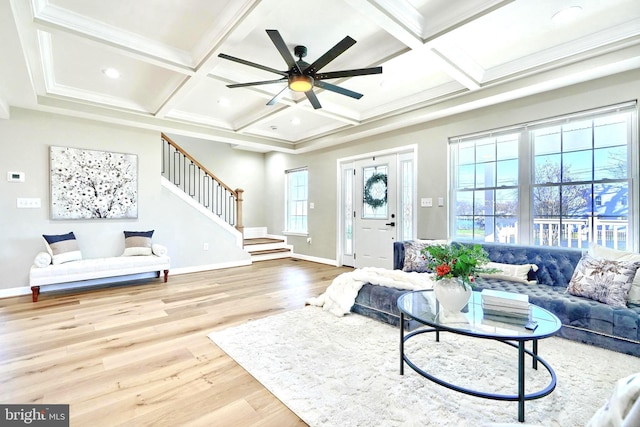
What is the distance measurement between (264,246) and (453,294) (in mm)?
5633

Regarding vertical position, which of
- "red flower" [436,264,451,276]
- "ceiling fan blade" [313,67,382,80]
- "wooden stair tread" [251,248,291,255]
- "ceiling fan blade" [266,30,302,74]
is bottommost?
"wooden stair tread" [251,248,291,255]

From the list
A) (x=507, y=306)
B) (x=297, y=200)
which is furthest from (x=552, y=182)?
(x=297, y=200)

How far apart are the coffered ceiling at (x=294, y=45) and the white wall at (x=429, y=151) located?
181 mm

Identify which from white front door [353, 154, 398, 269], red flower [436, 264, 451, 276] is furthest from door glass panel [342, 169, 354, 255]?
red flower [436, 264, 451, 276]

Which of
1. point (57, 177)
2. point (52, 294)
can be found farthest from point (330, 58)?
point (52, 294)

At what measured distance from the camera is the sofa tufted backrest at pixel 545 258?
3.08 metres

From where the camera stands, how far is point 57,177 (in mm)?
4473

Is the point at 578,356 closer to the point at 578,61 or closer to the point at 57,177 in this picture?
the point at 578,61

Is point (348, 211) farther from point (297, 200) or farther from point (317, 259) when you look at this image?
point (297, 200)

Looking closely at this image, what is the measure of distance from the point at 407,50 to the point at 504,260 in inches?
103

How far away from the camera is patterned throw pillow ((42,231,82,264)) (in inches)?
165

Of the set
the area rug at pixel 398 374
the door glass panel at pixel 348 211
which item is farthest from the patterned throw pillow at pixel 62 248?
the door glass panel at pixel 348 211

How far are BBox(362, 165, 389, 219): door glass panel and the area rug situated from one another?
2.91 m

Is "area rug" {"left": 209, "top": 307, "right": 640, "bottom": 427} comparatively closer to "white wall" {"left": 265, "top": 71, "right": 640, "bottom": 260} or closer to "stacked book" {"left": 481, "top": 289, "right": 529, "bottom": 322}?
"stacked book" {"left": 481, "top": 289, "right": 529, "bottom": 322}
